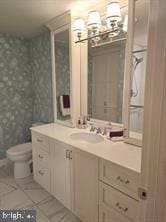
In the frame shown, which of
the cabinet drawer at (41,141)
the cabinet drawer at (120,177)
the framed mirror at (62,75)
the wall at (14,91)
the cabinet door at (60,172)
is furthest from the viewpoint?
the wall at (14,91)

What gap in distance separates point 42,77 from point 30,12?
1.11 metres

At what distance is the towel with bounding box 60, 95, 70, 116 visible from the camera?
2432mm

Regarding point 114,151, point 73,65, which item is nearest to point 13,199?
point 114,151

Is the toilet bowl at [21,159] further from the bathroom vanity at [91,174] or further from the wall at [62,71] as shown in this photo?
the wall at [62,71]

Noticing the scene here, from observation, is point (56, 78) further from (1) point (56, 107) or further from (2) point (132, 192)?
(2) point (132, 192)

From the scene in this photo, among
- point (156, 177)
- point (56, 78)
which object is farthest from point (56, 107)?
point (156, 177)

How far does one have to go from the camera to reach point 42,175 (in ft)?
7.43

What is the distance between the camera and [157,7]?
1.79ft

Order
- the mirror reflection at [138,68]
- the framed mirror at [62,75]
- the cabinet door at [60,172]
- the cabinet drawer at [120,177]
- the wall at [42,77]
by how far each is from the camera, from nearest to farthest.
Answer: the cabinet drawer at [120,177] → the mirror reflection at [138,68] → the cabinet door at [60,172] → the framed mirror at [62,75] → the wall at [42,77]

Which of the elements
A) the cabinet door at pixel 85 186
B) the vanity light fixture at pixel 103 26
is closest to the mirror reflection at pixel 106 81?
the vanity light fixture at pixel 103 26

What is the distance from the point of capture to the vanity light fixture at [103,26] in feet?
5.42

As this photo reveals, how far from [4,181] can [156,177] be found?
2.51 metres

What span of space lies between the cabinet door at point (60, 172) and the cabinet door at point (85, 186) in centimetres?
11

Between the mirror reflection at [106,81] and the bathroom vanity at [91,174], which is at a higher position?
the mirror reflection at [106,81]
